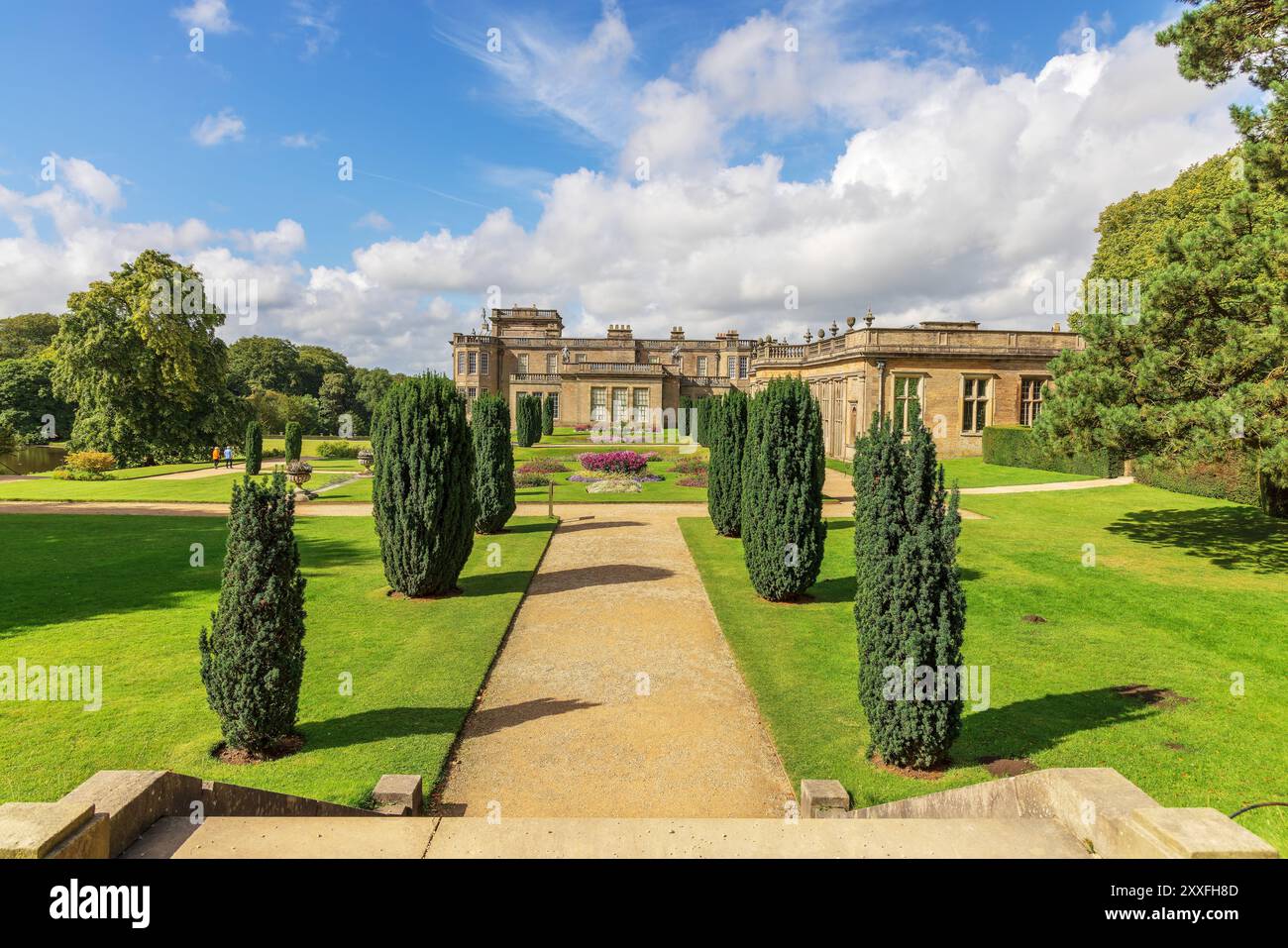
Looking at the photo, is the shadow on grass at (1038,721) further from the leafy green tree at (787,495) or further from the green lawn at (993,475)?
the green lawn at (993,475)

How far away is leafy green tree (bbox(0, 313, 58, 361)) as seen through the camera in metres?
67.8

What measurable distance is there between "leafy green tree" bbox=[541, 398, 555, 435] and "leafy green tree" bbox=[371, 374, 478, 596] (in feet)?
154

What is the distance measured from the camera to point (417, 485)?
41.8 ft

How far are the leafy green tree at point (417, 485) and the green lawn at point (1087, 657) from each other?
5.31 meters

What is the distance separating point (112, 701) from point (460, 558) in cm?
590

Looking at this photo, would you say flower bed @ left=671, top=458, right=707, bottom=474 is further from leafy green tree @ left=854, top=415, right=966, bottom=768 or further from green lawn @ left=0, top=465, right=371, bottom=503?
leafy green tree @ left=854, top=415, right=966, bottom=768

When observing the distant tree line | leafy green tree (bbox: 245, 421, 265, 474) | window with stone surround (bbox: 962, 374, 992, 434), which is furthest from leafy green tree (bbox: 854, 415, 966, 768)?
the distant tree line

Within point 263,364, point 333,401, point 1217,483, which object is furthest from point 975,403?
point 263,364

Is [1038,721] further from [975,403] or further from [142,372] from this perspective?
[142,372]

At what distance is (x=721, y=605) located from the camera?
12703mm
